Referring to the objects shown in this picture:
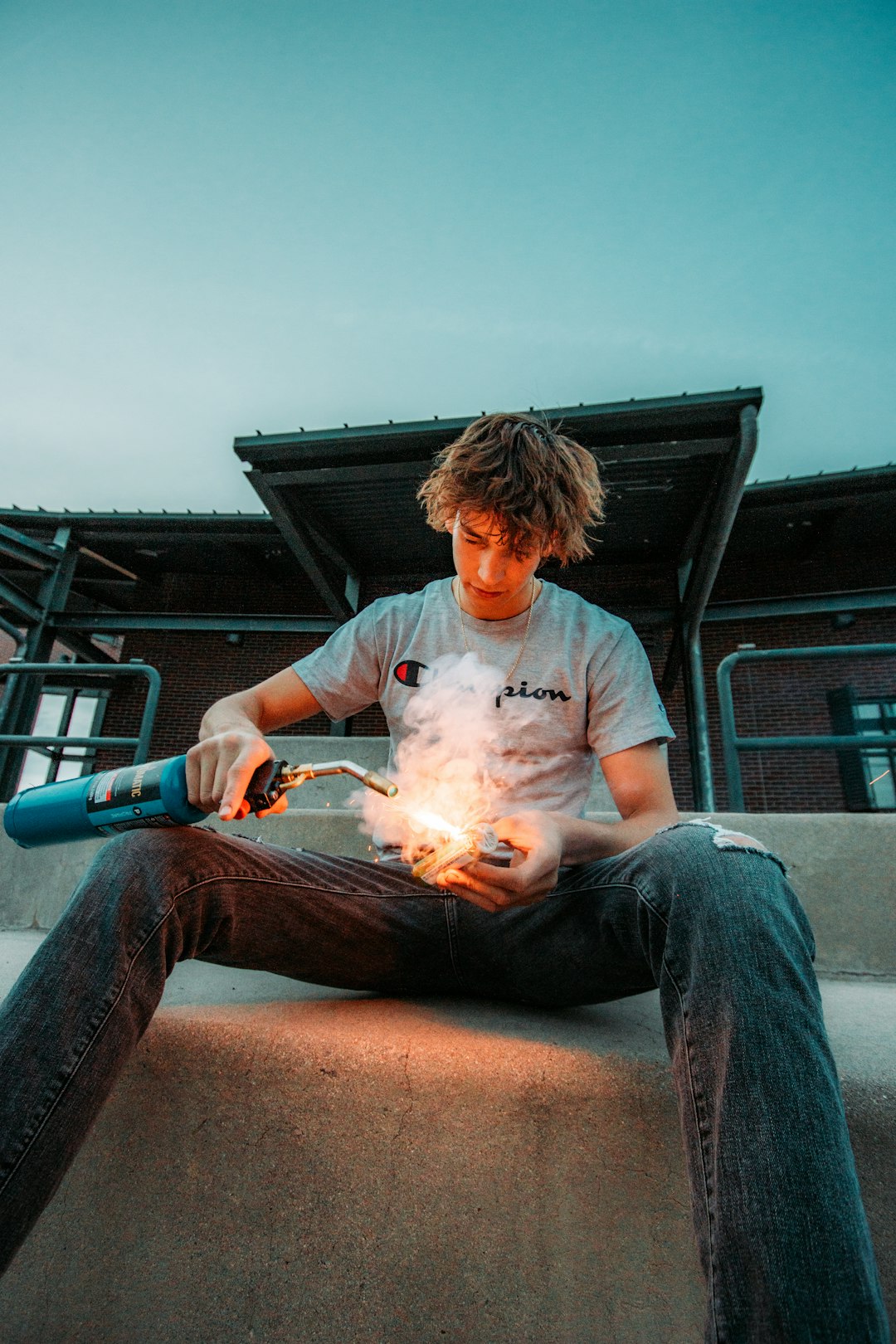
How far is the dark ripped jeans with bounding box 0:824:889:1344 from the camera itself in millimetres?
711

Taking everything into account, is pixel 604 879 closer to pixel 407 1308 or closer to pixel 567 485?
pixel 407 1308

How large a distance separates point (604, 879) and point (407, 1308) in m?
0.71

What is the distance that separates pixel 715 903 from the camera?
963 mm

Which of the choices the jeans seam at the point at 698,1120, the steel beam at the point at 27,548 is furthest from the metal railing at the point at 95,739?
the steel beam at the point at 27,548

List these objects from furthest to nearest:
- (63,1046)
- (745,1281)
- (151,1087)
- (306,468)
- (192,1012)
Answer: (306,468), (192,1012), (151,1087), (63,1046), (745,1281)

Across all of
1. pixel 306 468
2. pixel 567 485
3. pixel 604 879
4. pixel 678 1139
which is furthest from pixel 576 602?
pixel 306 468

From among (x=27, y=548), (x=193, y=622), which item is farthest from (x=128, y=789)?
(x=27, y=548)

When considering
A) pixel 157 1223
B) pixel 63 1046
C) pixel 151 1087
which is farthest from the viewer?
pixel 151 1087

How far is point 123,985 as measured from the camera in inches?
41.3

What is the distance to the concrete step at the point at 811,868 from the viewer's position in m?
2.20

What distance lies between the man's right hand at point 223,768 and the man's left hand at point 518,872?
1.31 feet

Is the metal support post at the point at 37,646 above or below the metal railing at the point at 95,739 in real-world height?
above

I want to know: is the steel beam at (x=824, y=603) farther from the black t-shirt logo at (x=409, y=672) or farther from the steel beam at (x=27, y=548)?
the steel beam at (x=27, y=548)

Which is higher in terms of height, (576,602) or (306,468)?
(306,468)
